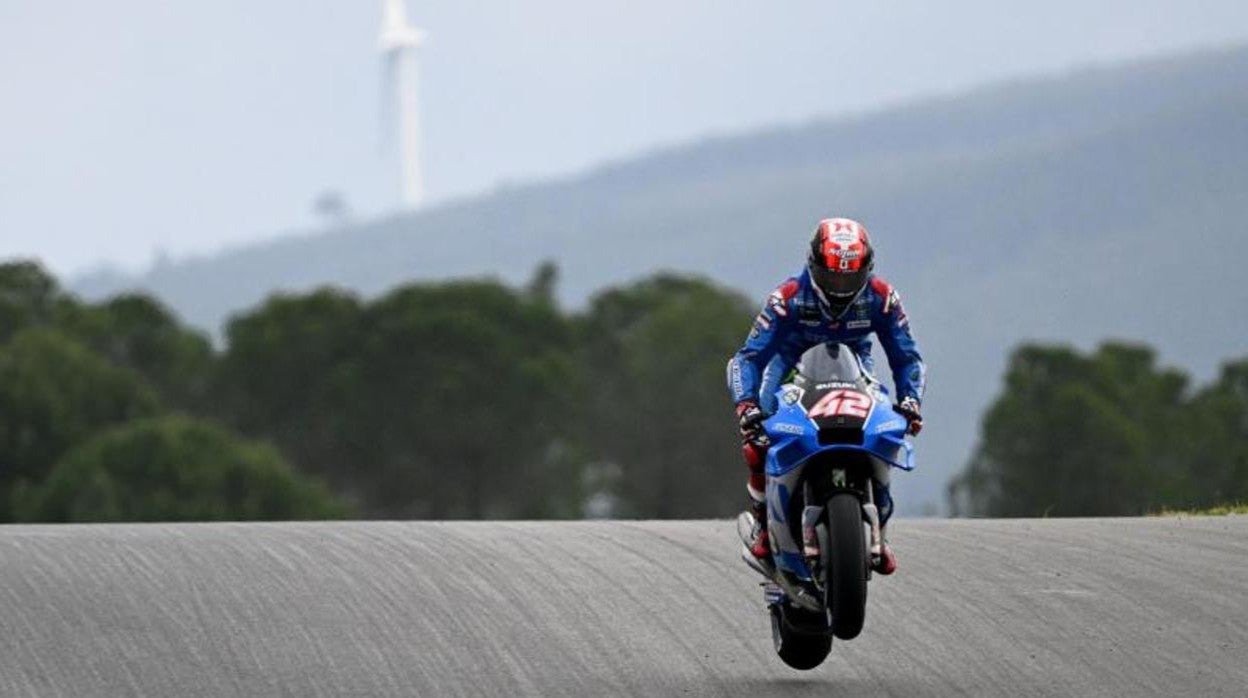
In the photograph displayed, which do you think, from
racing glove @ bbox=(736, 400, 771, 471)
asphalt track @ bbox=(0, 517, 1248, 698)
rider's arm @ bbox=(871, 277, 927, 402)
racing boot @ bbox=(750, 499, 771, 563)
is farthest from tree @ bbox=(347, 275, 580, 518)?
racing glove @ bbox=(736, 400, 771, 471)

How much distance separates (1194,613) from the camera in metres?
15.2

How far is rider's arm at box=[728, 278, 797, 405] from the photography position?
43.5 ft

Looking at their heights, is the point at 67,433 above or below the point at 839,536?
below

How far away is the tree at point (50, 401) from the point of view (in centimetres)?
9531

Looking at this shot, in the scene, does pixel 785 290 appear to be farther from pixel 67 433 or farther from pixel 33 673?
pixel 67 433

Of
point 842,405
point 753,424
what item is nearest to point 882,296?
point 842,405

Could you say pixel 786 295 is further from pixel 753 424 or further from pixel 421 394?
pixel 421 394

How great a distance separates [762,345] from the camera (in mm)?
13453

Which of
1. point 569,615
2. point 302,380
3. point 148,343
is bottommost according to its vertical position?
point 302,380

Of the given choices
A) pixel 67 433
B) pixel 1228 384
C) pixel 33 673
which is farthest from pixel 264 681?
pixel 1228 384

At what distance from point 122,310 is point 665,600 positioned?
9952 cm

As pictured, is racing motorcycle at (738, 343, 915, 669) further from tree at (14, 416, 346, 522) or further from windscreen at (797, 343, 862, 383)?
tree at (14, 416, 346, 522)

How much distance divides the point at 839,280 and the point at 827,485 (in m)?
0.94

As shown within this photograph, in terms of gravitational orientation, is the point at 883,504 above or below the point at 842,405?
below
